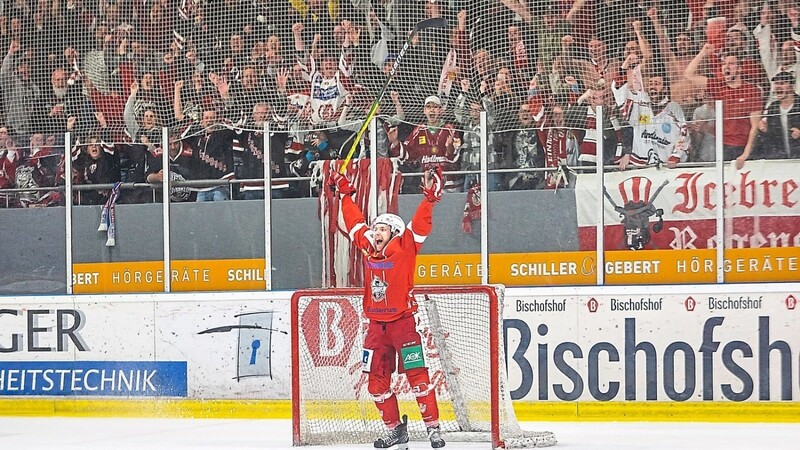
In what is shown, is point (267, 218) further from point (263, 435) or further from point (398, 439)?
point (398, 439)

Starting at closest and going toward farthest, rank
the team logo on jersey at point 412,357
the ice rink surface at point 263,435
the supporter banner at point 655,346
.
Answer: the team logo on jersey at point 412,357, the ice rink surface at point 263,435, the supporter banner at point 655,346

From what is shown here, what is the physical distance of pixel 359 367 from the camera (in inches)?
338

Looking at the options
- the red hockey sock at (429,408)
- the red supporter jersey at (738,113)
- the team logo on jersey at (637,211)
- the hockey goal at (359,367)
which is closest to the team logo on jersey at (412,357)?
the red hockey sock at (429,408)

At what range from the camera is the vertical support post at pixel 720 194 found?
371 inches

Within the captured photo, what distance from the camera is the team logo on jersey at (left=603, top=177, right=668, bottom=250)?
377 inches

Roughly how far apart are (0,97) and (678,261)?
5753mm

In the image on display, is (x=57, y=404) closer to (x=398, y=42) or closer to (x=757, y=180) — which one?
(x=398, y=42)

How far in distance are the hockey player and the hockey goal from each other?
52cm

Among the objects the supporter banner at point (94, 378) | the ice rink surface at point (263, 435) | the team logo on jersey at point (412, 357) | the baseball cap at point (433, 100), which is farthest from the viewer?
the supporter banner at point (94, 378)

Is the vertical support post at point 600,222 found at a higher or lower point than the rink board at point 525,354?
higher

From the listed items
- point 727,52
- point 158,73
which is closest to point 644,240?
point 727,52

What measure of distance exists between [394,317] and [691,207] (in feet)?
9.88

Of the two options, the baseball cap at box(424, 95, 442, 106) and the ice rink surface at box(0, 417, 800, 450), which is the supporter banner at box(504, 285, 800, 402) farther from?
the baseball cap at box(424, 95, 442, 106)

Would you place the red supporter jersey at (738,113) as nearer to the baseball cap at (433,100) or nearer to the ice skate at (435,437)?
the baseball cap at (433,100)
